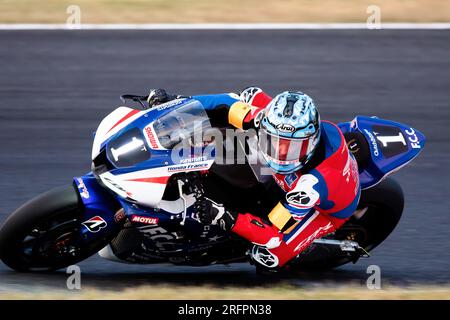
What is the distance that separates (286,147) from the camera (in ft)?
18.7

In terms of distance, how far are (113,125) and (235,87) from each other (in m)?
4.04

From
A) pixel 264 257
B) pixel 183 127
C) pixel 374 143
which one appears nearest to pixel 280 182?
pixel 264 257

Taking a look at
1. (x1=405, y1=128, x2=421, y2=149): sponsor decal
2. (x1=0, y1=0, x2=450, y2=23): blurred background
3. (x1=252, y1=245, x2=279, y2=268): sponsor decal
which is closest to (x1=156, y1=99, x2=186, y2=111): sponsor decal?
(x1=252, y1=245, x2=279, y2=268): sponsor decal

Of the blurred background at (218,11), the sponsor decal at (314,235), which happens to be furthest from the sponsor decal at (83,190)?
the blurred background at (218,11)

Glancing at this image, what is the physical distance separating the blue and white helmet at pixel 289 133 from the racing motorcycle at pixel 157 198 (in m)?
0.34

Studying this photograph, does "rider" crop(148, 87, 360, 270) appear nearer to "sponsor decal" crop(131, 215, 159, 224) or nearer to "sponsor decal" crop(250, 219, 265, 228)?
"sponsor decal" crop(250, 219, 265, 228)

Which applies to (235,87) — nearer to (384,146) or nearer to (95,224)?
(384,146)

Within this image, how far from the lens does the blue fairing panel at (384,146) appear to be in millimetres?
6367

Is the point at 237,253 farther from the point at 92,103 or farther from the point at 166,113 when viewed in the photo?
the point at 92,103

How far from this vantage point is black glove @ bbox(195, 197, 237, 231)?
565cm

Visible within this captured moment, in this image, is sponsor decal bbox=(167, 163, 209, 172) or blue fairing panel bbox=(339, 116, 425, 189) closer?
sponsor decal bbox=(167, 163, 209, 172)

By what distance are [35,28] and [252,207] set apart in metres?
5.94
